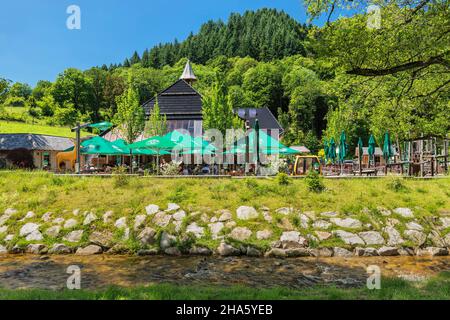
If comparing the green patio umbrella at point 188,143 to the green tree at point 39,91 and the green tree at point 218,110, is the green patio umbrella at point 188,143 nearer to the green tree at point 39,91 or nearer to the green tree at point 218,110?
the green tree at point 218,110

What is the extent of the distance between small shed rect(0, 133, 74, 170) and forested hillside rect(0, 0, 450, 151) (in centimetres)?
Answer: 361

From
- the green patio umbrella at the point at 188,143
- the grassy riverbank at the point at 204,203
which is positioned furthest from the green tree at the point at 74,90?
the grassy riverbank at the point at 204,203

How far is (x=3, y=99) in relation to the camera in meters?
29.8

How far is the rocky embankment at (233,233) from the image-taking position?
→ 10.0 metres

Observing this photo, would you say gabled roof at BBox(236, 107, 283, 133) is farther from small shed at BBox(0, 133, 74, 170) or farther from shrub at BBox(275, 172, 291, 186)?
shrub at BBox(275, 172, 291, 186)

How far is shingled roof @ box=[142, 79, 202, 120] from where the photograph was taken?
3900 cm

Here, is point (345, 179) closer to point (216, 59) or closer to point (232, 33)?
point (216, 59)

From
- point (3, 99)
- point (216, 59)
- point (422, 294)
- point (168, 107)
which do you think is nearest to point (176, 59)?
point (216, 59)

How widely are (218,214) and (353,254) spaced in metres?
4.37

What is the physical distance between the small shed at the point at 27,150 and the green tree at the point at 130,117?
283 inches

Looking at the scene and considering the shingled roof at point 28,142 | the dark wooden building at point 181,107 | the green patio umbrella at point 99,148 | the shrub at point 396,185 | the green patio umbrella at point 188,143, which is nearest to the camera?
the shrub at point 396,185

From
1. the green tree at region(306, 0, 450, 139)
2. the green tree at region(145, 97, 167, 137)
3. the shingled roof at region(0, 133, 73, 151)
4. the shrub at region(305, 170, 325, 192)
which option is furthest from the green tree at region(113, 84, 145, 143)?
the green tree at region(306, 0, 450, 139)

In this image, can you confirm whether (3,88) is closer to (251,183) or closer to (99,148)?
(99,148)

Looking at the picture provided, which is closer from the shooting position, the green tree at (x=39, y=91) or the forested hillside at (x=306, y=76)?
the forested hillside at (x=306, y=76)
